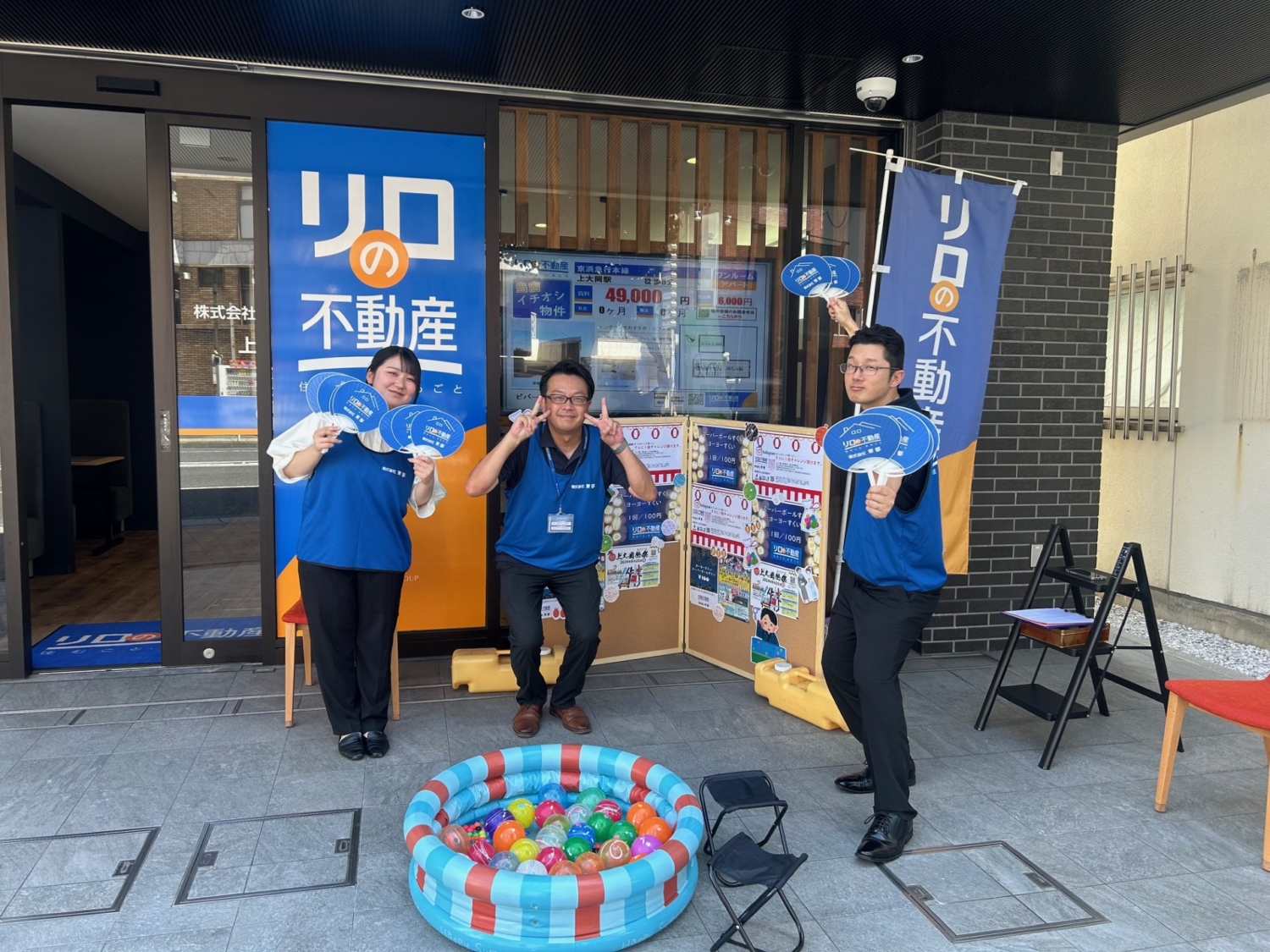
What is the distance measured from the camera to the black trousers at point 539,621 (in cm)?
371

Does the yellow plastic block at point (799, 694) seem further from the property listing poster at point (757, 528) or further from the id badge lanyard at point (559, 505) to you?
the id badge lanyard at point (559, 505)

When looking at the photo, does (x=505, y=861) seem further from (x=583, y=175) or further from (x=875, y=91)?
(x=875, y=91)

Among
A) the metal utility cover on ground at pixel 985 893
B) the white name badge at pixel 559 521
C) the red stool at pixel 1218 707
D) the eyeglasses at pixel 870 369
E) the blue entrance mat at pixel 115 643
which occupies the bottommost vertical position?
the metal utility cover on ground at pixel 985 893

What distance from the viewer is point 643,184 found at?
190 inches

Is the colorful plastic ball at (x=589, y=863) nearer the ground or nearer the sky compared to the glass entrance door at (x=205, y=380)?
nearer the ground

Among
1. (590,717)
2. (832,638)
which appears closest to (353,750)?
(590,717)

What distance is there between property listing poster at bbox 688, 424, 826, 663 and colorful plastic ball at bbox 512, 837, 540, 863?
1922 mm

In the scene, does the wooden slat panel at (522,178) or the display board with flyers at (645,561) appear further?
the wooden slat panel at (522,178)

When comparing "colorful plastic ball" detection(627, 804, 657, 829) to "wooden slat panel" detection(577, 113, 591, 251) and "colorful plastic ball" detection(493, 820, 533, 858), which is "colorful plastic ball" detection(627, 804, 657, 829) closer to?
"colorful plastic ball" detection(493, 820, 533, 858)

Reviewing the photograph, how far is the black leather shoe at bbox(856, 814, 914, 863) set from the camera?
2709 millimetres

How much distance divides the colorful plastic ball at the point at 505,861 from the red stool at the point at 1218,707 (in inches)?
89.1

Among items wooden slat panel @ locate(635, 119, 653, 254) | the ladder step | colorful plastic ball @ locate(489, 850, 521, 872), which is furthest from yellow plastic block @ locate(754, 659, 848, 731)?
wooden slat panel @ locate(635, 119, 653, 254)

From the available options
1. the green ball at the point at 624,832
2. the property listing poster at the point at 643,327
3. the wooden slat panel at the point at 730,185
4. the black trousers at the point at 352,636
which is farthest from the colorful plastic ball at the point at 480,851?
the wooden slat panel at the point at 730,185

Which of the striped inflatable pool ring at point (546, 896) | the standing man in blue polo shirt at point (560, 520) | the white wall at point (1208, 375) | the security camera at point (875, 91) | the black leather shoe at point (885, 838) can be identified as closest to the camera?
the striped inflatable pool ring at point (546, 896)
